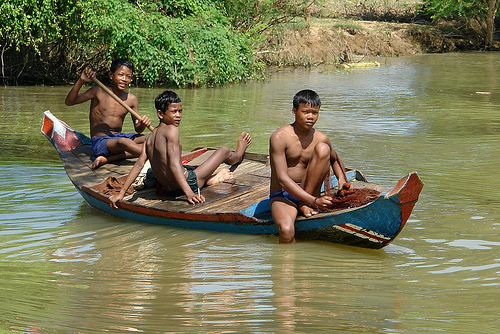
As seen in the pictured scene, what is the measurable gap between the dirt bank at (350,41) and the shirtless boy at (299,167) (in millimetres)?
13056

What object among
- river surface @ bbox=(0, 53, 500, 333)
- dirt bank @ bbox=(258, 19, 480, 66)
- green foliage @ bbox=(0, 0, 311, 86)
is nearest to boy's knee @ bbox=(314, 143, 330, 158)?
river surface @ bbox=(0, 53, 500, 333)

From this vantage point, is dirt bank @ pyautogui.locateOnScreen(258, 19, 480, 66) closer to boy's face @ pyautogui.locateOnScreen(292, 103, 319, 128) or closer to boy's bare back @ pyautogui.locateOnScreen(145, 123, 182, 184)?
boy's bare back @ pyautogui.locateOnScreen(145, 123, 182, 184)

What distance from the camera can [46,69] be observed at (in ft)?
50.1

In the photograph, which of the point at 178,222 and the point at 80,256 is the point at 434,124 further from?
the point at 80,256

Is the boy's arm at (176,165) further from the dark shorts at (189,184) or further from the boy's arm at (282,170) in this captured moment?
the boy's arm at (282,170)

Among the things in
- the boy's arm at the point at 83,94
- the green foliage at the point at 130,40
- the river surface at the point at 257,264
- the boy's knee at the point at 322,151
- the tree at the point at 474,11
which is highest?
the tree at the point at 474,11

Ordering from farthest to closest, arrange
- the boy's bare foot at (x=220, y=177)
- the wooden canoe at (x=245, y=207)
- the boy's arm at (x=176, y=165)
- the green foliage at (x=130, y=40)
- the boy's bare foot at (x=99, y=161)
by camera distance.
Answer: the green foliage at (x=130, y=40), the boy's bare foot at (x=99, y=161), the boy's bare foot at (x=220, y=177), the boy's arm at (x=176, y=165), the wooden canoe at (x=245, y=207)

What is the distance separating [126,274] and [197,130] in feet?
19.7

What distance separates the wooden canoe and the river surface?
105 mm

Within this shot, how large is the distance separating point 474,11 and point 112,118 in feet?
64.1

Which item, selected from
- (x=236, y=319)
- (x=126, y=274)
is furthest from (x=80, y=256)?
(x=236, y=319)

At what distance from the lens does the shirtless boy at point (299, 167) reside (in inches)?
192

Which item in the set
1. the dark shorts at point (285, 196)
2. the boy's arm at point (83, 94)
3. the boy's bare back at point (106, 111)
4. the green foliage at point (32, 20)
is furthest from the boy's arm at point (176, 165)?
the green foliage at point (32, 20)

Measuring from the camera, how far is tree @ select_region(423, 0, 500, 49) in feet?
75.8
